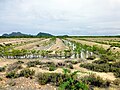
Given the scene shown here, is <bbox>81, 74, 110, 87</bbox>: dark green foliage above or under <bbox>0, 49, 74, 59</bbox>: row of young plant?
above

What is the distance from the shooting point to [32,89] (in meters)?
13.8

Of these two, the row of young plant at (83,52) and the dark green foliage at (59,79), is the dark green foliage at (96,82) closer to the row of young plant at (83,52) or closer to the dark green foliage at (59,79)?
the dark green foliage at (59,79)

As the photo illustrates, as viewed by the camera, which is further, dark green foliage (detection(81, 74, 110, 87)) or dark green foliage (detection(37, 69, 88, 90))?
dark green foliage (detection(81, 74, 110, 87))

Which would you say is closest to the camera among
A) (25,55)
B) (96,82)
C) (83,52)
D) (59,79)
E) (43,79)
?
(96,82)

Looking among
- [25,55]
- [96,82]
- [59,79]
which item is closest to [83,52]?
[25,55]

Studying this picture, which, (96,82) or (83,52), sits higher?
(96,82)

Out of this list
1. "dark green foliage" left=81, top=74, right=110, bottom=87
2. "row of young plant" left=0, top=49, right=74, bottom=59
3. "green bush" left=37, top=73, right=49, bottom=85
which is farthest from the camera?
"row of young plant" left=0, top=49, right=74, bottom=59

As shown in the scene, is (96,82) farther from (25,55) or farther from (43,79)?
(25,55)

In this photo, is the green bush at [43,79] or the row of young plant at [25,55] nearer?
the green bush at [43,79]

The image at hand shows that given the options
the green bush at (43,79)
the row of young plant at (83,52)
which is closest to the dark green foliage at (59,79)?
the green bush at (43,79)

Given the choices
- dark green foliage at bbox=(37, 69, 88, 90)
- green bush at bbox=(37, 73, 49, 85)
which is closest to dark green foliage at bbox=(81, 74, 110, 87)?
dark green foliage at bbox=(37, 69, 88, 90)

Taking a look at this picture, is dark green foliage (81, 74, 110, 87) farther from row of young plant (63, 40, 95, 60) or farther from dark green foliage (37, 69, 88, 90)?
row of young plant (63, 40, 95, 60)

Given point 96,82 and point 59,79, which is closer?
point 96,82

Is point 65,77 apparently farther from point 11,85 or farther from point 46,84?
point 11,85
